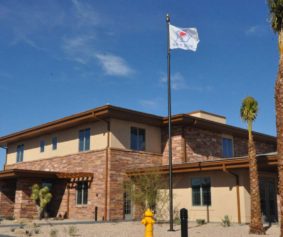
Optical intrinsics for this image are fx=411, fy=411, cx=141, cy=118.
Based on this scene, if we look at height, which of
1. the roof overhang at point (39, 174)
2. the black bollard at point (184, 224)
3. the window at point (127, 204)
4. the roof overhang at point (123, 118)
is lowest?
the black bollard at point (184, 224)

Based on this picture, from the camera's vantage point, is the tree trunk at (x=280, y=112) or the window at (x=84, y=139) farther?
the window at (x=84, y=139)

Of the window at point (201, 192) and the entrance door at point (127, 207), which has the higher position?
the window at point (201, 192)

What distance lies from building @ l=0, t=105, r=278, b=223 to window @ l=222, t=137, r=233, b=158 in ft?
0.24

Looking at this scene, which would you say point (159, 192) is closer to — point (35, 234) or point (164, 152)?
point (164, 152)

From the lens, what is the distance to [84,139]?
26688 mm

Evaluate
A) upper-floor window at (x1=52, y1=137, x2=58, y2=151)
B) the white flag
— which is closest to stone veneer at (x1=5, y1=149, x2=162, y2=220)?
upper-floor window at (x1=52, y1=137, x2=58, y2=151)

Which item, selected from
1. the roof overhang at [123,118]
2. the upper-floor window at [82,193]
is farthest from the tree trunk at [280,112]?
the upper-floor window at [82,193]

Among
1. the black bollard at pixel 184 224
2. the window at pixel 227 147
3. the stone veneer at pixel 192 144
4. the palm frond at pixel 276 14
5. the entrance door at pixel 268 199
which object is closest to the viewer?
the black bollard at pixel 184 224

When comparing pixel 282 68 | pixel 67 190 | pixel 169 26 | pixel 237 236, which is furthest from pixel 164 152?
pixel 282 68

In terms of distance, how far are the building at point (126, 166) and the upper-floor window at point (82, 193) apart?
4 cm

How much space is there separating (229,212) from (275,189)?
317cm

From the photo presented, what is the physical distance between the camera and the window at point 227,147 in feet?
97.5

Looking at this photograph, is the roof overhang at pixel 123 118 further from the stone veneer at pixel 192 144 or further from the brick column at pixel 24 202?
the brick column at pixel 24 202

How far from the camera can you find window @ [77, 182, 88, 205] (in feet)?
83.4
